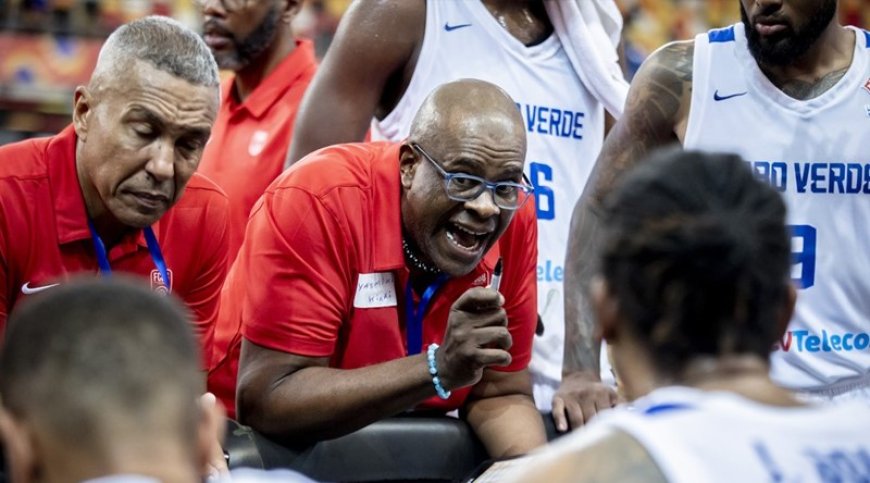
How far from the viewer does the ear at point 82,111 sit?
3418 mm

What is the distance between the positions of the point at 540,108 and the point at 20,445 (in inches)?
114

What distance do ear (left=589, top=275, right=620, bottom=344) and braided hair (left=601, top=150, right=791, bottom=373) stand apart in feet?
0.07

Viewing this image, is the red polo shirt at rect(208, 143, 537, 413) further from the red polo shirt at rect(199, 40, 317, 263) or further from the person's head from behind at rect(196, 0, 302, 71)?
the person's head from behind at rect(196, 0, 302, 71)

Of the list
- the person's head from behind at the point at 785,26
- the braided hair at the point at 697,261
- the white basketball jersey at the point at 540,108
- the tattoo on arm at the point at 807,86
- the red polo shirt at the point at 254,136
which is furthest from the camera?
the red polo shirt at the point at 254,136

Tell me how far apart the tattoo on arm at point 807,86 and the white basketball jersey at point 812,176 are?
0.07ft

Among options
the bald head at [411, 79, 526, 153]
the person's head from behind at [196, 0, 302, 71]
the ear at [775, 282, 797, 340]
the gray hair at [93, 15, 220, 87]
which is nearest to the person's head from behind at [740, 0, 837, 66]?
the bald head at [411, 79, 526, 153]

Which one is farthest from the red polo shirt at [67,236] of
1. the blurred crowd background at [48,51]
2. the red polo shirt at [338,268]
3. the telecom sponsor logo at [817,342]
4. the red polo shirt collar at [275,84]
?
the blurred crowd background at [48,51]

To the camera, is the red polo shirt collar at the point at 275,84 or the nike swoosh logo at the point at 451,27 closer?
the nike swoosh logo at the point at 451,27

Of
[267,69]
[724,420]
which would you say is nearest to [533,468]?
[724,420]

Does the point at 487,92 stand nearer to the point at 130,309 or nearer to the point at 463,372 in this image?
the point at 463,372

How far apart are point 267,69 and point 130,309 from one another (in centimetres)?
367

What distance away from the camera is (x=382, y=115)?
4461mm

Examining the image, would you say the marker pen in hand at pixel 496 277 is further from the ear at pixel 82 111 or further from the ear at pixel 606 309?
the ear at pixel 606 309

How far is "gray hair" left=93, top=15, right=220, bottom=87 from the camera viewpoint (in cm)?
340
